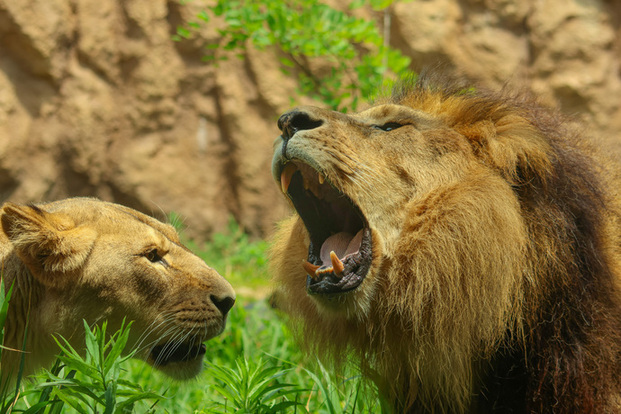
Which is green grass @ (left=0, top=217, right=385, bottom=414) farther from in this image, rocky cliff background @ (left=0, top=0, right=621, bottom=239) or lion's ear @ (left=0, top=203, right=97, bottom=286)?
rocky cliff background @ (left=0, top=0, right=621, bottom=239)

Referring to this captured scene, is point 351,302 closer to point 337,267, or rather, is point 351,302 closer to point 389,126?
point 337,267

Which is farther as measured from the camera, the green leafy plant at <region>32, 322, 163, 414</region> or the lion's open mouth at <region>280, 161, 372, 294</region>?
the lion's open mouth at <region>280, 161, 372, 294</region>

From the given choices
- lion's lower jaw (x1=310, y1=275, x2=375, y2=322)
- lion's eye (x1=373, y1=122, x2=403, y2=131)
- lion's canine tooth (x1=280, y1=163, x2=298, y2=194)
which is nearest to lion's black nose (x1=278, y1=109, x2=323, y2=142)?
lion's canine tooth (x1=280, y1=163, x2=298, y2=194)

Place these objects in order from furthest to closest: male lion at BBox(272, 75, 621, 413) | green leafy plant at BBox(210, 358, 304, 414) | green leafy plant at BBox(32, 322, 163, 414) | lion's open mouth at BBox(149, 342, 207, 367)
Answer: lion's open mouth at BBox(149, 342, 207, 367)
green leafy plant at BBox(210, 358, 304, 414)
male lion at BBox(272, 75, 621, 413)
green leafy plant at BBox(32, 322, 163, 414)

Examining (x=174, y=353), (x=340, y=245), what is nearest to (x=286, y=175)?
(x=340, y=245)

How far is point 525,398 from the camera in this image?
249cm

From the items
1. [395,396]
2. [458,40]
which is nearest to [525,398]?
[395,396]

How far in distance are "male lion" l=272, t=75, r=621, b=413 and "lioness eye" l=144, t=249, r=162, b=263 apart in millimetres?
690

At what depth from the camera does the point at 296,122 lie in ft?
8.94

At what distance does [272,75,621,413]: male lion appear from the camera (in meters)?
2.46

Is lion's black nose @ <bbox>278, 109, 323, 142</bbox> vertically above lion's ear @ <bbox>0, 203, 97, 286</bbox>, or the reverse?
lion's black nose @ <bbox>278, 109, 323, 142</bbox>

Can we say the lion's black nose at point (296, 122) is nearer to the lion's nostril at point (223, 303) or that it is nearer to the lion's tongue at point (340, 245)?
the lion's tongue at point (340, 245)

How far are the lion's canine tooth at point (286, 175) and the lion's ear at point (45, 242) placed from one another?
868 millimetres

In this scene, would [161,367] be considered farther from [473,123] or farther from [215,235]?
[215,235]
